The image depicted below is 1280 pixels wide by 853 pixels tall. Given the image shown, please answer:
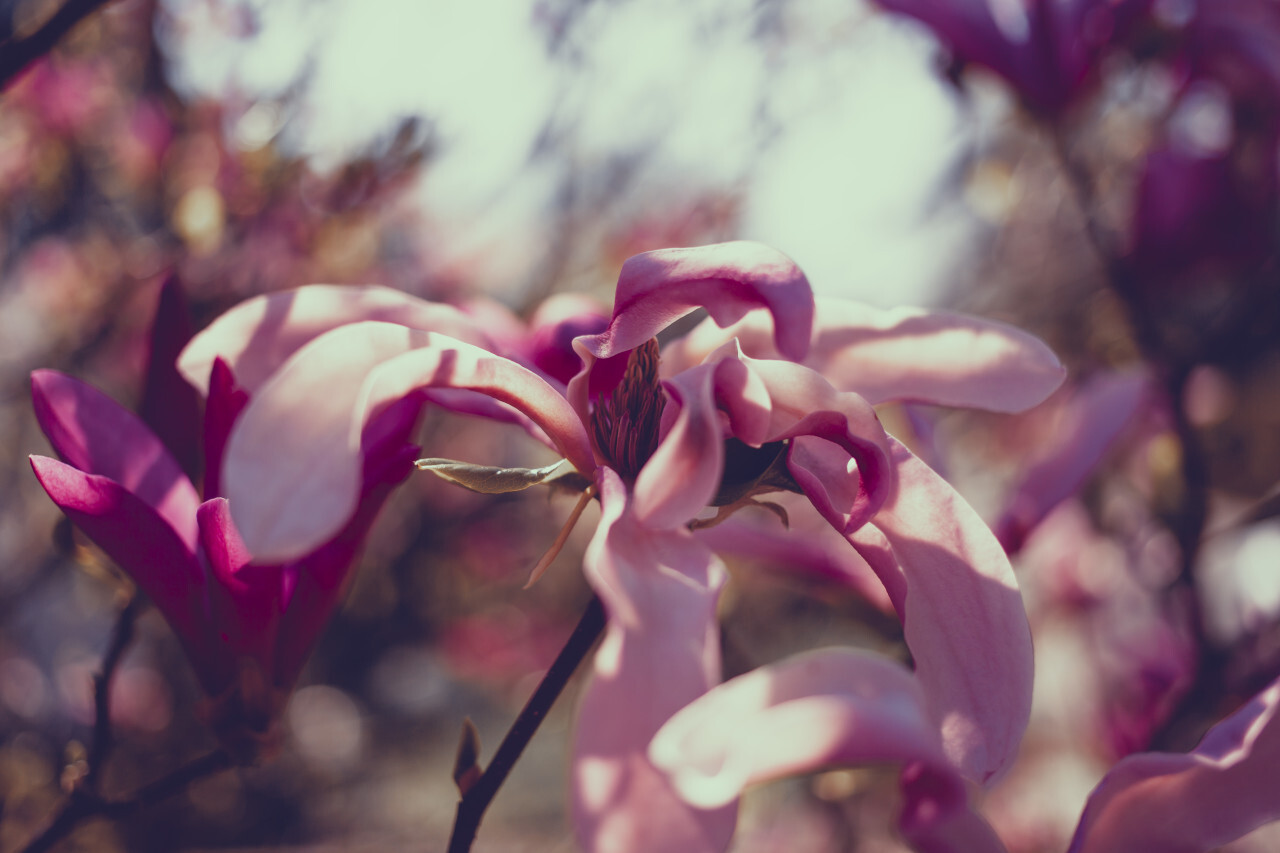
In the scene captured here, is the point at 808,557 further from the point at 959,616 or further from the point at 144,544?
the point at 144,544

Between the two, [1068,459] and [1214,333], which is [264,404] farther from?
[1214,333]

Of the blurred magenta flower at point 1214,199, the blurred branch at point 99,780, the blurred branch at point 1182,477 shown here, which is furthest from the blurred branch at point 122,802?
the blurred magenta flower at point 1214,199

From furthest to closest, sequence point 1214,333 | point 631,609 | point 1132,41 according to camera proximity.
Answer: point 1214,333, point 1132,41, point 631,609

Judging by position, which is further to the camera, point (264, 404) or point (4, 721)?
point (4, 721)

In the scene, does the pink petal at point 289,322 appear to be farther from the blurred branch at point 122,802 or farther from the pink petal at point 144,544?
the blurred branch at point 122,802

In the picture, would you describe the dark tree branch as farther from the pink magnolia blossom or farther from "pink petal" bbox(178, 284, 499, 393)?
"pink petal" bbox(178, 284, 499, 393)

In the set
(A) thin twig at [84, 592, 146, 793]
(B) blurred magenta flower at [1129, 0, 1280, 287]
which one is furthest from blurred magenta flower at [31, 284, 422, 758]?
(B) blurred magenta flower at [1129, 0, 1280, 287]

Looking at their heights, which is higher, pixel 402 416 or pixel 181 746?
pixel 402 416

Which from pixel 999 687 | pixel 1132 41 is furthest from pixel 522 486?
pixel 1132 41
